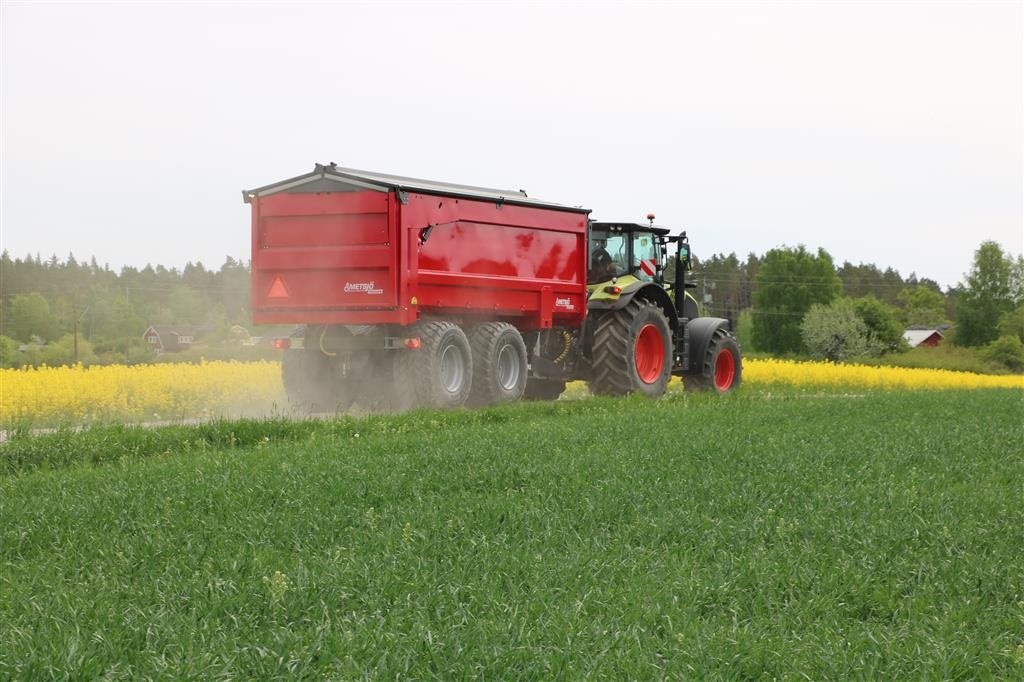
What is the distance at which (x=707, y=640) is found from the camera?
4.35m

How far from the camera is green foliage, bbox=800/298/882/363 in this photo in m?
56.7

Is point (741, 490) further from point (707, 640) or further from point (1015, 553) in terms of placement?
point (707, 640)

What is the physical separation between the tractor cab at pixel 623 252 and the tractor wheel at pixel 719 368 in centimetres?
178

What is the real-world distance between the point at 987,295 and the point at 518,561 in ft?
246

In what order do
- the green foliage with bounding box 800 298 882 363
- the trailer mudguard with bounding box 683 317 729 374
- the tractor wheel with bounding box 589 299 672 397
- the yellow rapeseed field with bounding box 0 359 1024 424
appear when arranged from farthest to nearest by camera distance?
1. the green foliage with bounding box 800 298 882 363
2. the trailer mudguard with bounding box 683 317 729 374
3. the tractor wheel with bounding box 589 299 672 397
4. the yellow rapeseed field with bounding box 0 359 1024 424

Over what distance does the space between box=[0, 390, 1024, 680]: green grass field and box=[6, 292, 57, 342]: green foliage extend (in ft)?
175

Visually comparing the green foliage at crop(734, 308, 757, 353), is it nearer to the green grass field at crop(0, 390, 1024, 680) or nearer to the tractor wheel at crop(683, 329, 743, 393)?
the tractor wheel at crop(683, 329, 743, 393)

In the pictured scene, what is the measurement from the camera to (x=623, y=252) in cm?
1884

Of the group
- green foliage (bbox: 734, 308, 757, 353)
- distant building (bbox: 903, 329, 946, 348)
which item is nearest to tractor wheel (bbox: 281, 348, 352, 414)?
green foliage (bbox: 734, 308, 757, 353)

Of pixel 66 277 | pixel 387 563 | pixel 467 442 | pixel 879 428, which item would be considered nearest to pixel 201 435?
pixel 467 442

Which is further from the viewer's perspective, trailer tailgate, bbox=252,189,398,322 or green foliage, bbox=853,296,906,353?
green foliage, bbox=853,296,906,353

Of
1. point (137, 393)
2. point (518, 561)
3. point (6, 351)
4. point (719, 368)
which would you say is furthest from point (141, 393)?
point (6, 351)

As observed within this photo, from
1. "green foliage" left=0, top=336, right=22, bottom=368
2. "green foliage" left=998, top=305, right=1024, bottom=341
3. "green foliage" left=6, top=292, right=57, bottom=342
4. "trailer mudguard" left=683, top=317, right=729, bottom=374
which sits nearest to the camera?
"trailer mudguard" left=683, top=317, right=729, bottom=374

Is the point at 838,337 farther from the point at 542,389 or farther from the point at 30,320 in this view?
the point at 30,320
